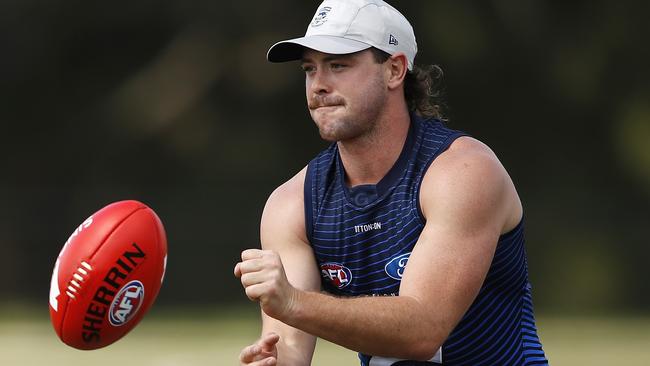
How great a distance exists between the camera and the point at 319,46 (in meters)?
4.17

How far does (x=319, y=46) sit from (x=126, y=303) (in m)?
1.15

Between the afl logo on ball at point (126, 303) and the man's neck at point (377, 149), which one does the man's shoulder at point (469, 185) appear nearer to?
the man's neck at point (377, 149)

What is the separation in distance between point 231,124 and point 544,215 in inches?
108

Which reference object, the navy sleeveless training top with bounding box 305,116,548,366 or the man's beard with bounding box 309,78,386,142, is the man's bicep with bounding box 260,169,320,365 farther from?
the man's beard with bounding box 309,78,386,142

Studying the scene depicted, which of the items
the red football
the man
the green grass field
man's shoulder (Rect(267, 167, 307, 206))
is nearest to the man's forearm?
the man

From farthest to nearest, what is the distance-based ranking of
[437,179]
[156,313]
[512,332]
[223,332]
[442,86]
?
[442,86] < [156,313] < [223,332] < [512,332] < [437,179]

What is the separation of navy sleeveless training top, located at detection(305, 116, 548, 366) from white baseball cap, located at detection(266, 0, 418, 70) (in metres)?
0.31

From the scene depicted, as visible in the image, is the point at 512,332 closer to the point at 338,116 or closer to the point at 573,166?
the point at 338,116

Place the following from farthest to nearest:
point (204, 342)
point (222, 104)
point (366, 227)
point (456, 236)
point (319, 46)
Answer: point (222, 104)
point (204, 342)
point (366, 227)
point (319, 46)
point (456, 236)

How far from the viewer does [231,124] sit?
33.8 ft

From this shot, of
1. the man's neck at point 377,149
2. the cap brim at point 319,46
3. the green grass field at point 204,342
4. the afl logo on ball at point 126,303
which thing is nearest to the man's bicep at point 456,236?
the man's neck at point 377,149

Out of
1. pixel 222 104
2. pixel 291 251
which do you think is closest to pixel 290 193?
pixel 291 251

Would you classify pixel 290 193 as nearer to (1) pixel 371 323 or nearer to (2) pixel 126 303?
(2) pixel 126 303

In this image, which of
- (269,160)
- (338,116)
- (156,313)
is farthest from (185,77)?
(338,116)
